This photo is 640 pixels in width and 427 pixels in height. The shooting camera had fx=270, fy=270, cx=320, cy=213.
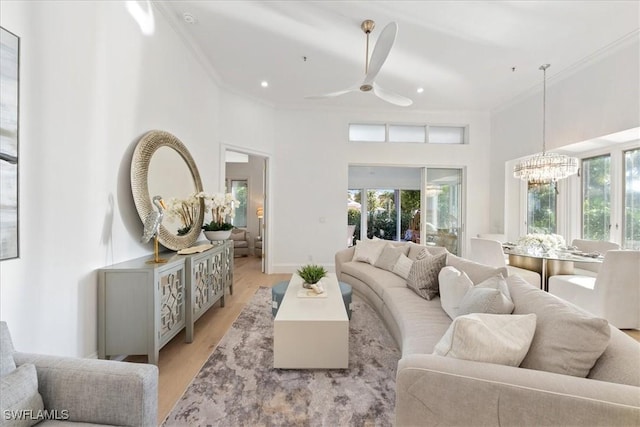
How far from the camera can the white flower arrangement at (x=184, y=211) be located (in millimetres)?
2777

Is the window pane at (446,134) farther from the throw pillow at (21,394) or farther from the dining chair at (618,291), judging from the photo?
the throw pillow at (21,394)

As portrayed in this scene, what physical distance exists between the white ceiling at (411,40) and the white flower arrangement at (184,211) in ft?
6.39

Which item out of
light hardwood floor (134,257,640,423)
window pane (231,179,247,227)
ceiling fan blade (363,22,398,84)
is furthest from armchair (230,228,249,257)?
ceiling fan blade (363,22,398,84)

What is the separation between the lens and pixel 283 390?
6.07 feet

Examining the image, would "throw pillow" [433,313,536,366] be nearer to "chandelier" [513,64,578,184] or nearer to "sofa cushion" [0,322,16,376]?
"sofa cushion" [0,322,16,376]

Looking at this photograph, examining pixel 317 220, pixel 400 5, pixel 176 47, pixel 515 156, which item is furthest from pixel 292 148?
pixel 515 156

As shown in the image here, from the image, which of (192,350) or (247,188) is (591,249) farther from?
(247,188)

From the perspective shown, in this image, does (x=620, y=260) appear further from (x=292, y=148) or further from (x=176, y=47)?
(x=176, y=47)

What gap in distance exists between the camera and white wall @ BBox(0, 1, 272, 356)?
1.54m

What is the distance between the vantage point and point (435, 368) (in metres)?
1.08

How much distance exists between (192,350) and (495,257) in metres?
3.57

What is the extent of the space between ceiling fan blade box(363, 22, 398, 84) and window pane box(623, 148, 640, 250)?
12.0 feet

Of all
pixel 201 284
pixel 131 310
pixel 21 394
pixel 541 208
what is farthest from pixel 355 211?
pixel 21 394

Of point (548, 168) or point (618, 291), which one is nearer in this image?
point (618, 291)
